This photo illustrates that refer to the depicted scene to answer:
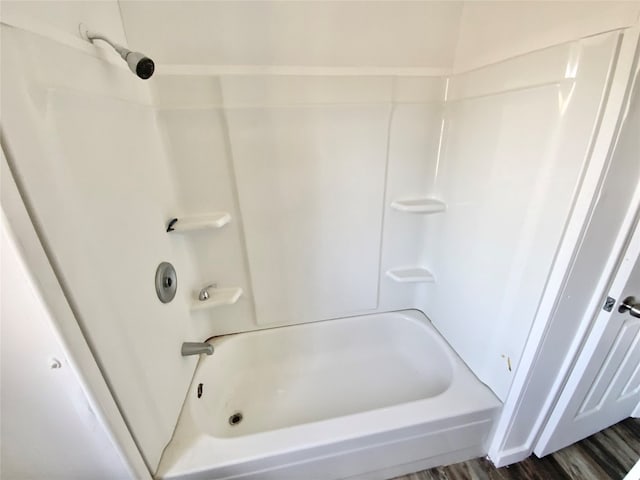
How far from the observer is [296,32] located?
114 cm

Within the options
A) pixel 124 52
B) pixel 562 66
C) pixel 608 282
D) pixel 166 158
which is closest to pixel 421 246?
pixel 608 282

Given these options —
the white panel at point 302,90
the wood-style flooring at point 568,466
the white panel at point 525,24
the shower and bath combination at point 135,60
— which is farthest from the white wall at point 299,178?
the wood-style flooring at point 568,466

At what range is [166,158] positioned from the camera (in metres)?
1.21

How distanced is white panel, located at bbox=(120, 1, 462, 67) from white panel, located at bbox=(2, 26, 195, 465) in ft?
0.72

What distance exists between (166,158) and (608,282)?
169 centimetres

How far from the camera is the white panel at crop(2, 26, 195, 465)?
0.58 metres

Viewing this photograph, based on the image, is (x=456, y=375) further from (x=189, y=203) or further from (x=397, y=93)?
(x=189, y=203)

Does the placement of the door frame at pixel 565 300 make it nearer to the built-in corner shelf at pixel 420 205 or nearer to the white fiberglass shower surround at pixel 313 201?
the white fiberglass shower surround at pixel 313 201

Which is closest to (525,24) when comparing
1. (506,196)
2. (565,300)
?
(506,196)

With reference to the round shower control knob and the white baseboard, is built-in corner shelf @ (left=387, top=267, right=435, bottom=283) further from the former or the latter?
the round shower control knob

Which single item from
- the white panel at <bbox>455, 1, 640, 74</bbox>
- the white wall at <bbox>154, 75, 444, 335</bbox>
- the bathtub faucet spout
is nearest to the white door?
the white panel at <bbox>455, 1, 640, 74</bbox>

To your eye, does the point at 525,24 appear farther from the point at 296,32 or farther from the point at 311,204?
the point at 311,204

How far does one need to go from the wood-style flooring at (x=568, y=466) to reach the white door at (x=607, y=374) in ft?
0.17

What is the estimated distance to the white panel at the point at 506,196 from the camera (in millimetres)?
788
